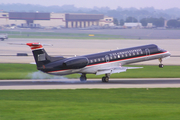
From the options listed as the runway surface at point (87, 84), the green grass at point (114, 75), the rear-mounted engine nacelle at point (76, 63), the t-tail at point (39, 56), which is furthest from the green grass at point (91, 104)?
the green grass at point (114, 75)

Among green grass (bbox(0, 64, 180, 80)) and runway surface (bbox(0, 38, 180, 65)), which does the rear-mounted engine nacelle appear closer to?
green grass (bbox(0, 64, 180, 80))

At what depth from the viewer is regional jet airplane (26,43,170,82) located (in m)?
35.8

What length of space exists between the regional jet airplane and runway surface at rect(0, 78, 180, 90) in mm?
1483

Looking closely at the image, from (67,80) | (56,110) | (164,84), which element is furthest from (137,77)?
(56,110)

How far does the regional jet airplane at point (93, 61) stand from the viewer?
35.8 m

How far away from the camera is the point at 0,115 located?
1941 cm

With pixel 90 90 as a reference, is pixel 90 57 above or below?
above

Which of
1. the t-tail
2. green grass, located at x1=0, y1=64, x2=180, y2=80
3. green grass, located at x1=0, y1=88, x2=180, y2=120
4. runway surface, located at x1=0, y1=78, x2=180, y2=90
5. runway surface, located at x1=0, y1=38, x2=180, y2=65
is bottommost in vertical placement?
runway surface, located at x1=0, y1=38, x2=180, y2=65

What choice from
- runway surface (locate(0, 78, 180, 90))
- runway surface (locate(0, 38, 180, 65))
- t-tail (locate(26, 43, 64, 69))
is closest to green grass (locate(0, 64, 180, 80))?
runway surface (locate(0, 78, 180, 90))

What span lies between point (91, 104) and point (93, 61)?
1497 cm

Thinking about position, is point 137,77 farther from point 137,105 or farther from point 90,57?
point 137,105

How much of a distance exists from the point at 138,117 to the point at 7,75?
94.6 ft

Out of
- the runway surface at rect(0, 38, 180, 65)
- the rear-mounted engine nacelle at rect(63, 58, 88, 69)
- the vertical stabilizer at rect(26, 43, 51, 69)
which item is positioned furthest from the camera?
the runway surface at rect(0, 38, 180, 65)

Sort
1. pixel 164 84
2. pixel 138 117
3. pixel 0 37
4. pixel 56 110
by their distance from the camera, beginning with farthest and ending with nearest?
pixel 0 37 < pixel 164 84 < pixel 56 110 < pixel 138 117
